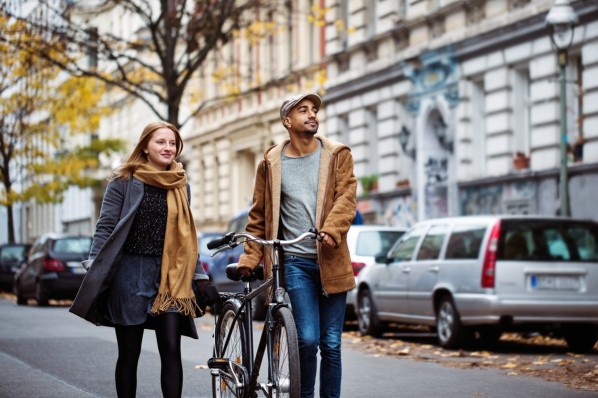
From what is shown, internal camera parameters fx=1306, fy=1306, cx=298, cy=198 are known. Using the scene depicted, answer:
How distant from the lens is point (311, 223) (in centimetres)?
785

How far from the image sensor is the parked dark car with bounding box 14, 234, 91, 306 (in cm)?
2639

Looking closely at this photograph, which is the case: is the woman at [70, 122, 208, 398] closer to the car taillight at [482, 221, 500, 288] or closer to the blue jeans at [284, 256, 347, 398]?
the blue jeans at [284, 256, 347, 398]

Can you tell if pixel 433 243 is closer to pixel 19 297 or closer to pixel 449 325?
pixel 449 325

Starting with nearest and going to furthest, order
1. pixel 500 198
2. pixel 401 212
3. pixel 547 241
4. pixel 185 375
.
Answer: pixel 185 375
pixel 547 241
pixel 500 198
pixel 401 212

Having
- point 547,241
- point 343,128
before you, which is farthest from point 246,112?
point 547,241

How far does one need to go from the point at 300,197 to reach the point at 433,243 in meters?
8.55

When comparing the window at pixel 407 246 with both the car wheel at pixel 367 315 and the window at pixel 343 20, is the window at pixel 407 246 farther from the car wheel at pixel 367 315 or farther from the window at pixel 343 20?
the window at pixel 343 20

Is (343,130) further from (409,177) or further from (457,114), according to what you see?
(457,114)

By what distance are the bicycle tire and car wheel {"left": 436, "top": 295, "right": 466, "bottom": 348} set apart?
700cm

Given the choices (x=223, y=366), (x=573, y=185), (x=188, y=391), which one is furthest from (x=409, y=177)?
(x=223, y=366)

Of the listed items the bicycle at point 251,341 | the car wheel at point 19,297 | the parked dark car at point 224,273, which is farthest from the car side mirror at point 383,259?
the car wheel at point 19,297

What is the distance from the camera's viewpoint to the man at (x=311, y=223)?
7711 mm

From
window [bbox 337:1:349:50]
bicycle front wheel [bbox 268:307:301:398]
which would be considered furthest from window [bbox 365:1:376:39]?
bicycle front wheel [bbox 268:307:301:398]

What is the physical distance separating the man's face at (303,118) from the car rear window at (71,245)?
63.9ft
